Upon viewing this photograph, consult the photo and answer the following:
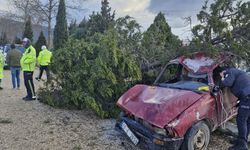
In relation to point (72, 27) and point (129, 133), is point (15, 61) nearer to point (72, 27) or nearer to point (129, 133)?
point (129, 133)

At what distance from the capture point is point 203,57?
7363 mm

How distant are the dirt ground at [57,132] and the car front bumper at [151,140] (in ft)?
1.49

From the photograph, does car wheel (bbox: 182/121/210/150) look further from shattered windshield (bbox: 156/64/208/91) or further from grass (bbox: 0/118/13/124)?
grass (bbox: 0/118/13/124)

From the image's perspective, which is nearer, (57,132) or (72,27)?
(57,132)

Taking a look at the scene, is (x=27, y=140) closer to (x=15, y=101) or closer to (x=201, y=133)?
(x=201, y=133)

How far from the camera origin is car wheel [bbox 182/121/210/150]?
5617mm

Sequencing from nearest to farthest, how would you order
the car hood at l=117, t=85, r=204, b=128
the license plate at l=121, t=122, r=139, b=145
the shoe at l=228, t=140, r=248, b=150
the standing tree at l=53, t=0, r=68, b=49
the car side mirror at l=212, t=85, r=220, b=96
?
the car hood at l=117, t=85, r=204, b=128 < the license plate at l=121, t=122, r=139, b=145 < the shoe at l=228, t=140, r=248, b=150 < the car side mirror at l=212, t=85, r=220, b=96 < the standing tree at l=53, t=0, r=68, b=49

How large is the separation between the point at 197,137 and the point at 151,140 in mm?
821

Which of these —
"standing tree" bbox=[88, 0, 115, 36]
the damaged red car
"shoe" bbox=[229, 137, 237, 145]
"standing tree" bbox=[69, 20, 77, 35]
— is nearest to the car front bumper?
the damaged red car

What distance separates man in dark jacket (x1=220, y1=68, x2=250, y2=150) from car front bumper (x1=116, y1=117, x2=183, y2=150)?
4.13ft

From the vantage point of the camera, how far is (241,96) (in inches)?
241

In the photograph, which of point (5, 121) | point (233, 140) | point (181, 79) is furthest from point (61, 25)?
point (233, 140)

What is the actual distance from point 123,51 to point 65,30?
983 inches

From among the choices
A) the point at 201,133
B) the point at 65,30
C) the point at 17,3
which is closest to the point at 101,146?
the point at 201,133
